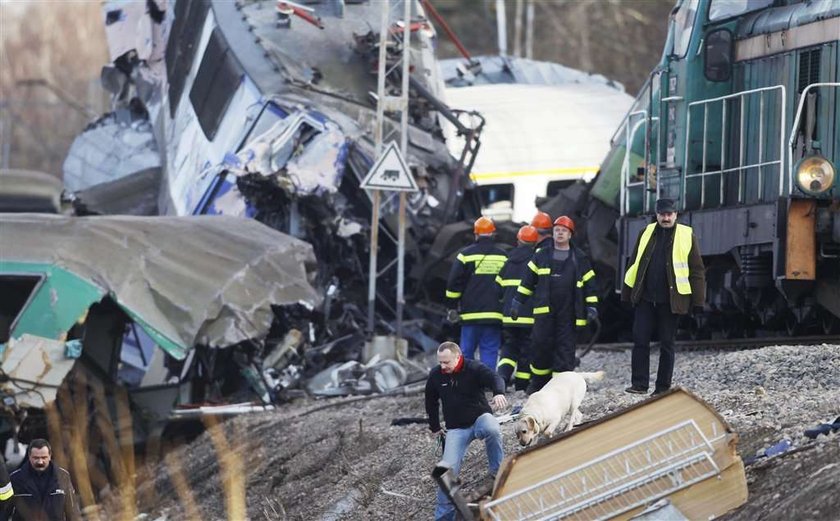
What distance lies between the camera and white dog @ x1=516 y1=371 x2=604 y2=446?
10.2 meters

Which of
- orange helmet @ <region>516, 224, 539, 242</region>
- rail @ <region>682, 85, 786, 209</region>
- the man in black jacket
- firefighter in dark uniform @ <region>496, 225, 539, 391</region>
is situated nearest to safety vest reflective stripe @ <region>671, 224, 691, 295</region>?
firefighter in dark uniform @ <region>496, 225, 539, 391</region>

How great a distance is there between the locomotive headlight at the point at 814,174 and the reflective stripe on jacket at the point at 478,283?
2.68 metres

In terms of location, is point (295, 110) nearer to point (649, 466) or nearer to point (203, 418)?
point (203, 418)

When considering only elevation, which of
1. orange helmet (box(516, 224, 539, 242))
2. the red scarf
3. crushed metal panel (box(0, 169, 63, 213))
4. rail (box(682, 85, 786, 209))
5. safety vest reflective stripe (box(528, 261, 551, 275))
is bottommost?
the red scarf

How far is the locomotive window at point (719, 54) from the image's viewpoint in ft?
50.3

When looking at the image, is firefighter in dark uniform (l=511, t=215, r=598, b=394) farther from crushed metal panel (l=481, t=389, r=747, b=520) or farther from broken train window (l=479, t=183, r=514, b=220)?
broken train window (l=479, t=183, r=514, b=220)

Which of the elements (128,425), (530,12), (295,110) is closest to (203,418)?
(128,425)

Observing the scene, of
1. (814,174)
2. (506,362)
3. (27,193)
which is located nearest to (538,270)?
(506,362)

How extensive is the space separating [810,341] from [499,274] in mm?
2597

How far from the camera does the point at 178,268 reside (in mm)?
16656

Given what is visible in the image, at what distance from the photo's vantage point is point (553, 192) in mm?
24797

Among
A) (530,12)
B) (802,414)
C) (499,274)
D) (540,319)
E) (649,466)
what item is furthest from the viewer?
(530,12)

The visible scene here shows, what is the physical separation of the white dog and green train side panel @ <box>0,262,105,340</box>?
18.6ft

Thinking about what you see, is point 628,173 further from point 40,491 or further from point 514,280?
point 40,491
